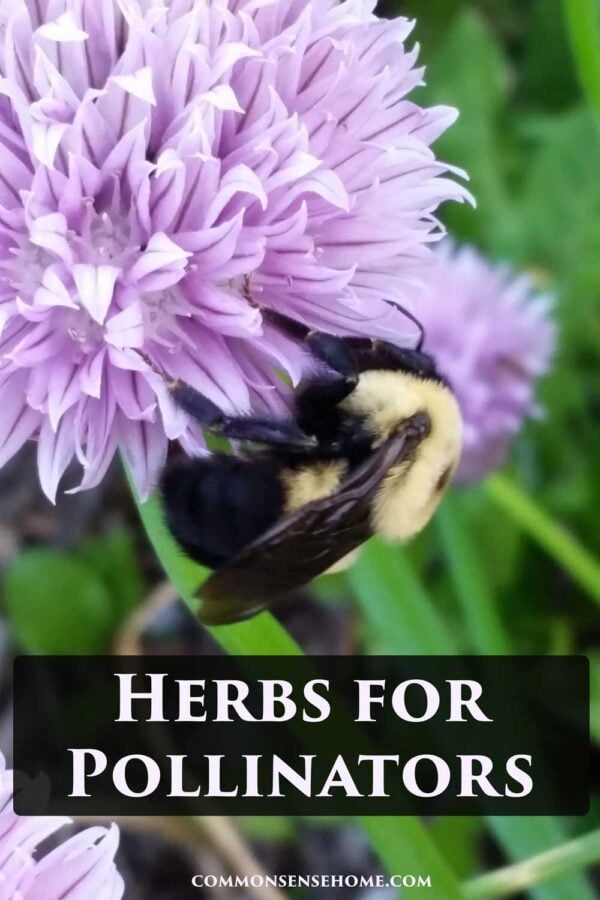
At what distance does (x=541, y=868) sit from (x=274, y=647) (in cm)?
18

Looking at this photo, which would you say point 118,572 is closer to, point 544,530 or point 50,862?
point 544,530

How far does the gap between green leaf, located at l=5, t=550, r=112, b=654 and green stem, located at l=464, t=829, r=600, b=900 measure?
0.46 m

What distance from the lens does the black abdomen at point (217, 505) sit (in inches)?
19.7

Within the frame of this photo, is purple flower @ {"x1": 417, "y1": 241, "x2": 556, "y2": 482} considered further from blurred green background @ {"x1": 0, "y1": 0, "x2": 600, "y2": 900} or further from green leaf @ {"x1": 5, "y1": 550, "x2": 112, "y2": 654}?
green leaf @ {"x1": 5, "y1": 550, "x2": 112, "y2": 654}

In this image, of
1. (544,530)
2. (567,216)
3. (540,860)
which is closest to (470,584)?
(544,530)

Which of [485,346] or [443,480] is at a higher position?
[485,346]

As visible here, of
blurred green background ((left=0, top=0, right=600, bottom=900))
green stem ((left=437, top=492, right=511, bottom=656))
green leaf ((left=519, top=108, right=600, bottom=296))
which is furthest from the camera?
green leaf ((left=519, top=108, right=600, bottom=296))

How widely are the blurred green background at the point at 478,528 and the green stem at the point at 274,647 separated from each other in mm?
271

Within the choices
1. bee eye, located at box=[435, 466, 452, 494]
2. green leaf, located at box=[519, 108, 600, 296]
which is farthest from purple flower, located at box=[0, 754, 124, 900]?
green leaf, located at box=[519, 108, 600, 296]

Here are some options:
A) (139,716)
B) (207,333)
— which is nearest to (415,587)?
(139,716)

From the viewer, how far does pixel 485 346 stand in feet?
3.10

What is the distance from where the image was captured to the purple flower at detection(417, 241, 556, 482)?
0.90 m

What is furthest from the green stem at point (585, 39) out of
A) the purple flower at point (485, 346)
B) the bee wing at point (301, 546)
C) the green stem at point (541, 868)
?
the green stem at point (541, 868)

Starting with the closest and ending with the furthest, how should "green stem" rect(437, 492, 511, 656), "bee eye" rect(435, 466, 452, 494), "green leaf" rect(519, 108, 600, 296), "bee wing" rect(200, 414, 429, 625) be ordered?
"bee wing" rect(200, 414, 429, 625), "bee eye" rect(435, 466, 452, 494), "green stem" rect(437, 492, 511, 656), "green leaf" rect(519, 108, 600, 296)
